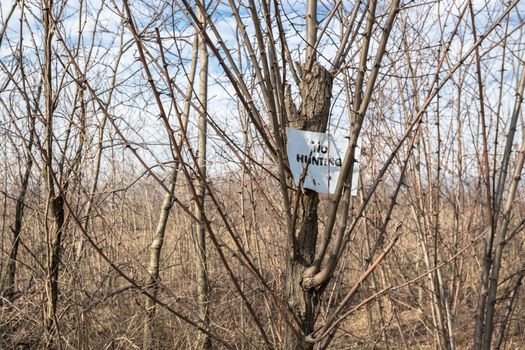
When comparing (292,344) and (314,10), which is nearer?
(292,344)

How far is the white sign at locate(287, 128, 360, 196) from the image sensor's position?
1290 mm

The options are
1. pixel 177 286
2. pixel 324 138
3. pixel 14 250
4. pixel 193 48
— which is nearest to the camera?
pixel 324 138

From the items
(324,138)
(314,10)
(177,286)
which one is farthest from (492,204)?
(177,286)

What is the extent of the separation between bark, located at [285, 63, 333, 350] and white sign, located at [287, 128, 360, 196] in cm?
4

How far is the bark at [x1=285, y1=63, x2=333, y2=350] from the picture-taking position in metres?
1.28

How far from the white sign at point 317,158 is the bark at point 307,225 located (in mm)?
44

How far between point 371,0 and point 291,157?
1.33 feet

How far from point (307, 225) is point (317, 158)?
0.17 meters

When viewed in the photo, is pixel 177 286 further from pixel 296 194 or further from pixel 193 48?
pixel 296 194

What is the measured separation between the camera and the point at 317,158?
4.29ft

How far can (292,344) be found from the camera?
4.15 ft

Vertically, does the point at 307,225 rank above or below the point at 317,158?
below

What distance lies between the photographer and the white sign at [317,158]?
4.23ft

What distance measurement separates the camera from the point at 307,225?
4.34ft
